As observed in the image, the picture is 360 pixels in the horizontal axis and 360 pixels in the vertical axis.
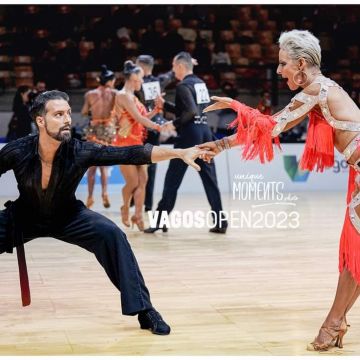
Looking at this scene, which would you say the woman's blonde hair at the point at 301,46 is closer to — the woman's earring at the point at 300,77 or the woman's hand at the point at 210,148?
the woman's earring at the point at 300,77

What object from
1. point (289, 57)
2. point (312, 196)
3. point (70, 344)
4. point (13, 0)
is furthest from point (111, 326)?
point (13, 0)

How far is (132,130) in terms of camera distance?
27.1ft

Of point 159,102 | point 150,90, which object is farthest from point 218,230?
point 150,90

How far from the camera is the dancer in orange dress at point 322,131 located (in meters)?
3.78

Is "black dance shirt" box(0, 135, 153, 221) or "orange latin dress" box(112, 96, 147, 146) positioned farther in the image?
"orange latin dress" box(112, 96, 147, 146)

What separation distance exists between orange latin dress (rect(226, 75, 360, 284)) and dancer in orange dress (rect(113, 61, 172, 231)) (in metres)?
4.09

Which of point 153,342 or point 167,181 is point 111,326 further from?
point 167,181

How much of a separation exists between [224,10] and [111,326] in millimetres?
11404

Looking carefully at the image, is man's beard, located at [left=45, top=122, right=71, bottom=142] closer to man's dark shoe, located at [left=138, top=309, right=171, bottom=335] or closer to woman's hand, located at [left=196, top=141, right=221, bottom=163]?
woman's hand, located at [left=196, top=141, right=221, bottom=163]

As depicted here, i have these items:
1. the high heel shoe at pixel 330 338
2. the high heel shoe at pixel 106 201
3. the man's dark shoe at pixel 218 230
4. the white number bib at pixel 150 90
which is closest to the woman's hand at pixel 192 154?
the high heel shoe at pixel 330 338

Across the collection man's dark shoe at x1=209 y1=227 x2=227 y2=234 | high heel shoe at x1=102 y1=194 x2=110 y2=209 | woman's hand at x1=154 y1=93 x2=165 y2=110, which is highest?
woman's hand at x1=154 y1=93 x2=165 y2=110

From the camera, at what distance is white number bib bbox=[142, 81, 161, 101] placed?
9047 mm

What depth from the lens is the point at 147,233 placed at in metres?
8.16

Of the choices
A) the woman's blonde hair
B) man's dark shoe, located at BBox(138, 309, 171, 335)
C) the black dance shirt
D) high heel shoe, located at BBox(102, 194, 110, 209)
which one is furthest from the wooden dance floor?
high heel shoe, located at BBox(102, 194, 110, 209)
